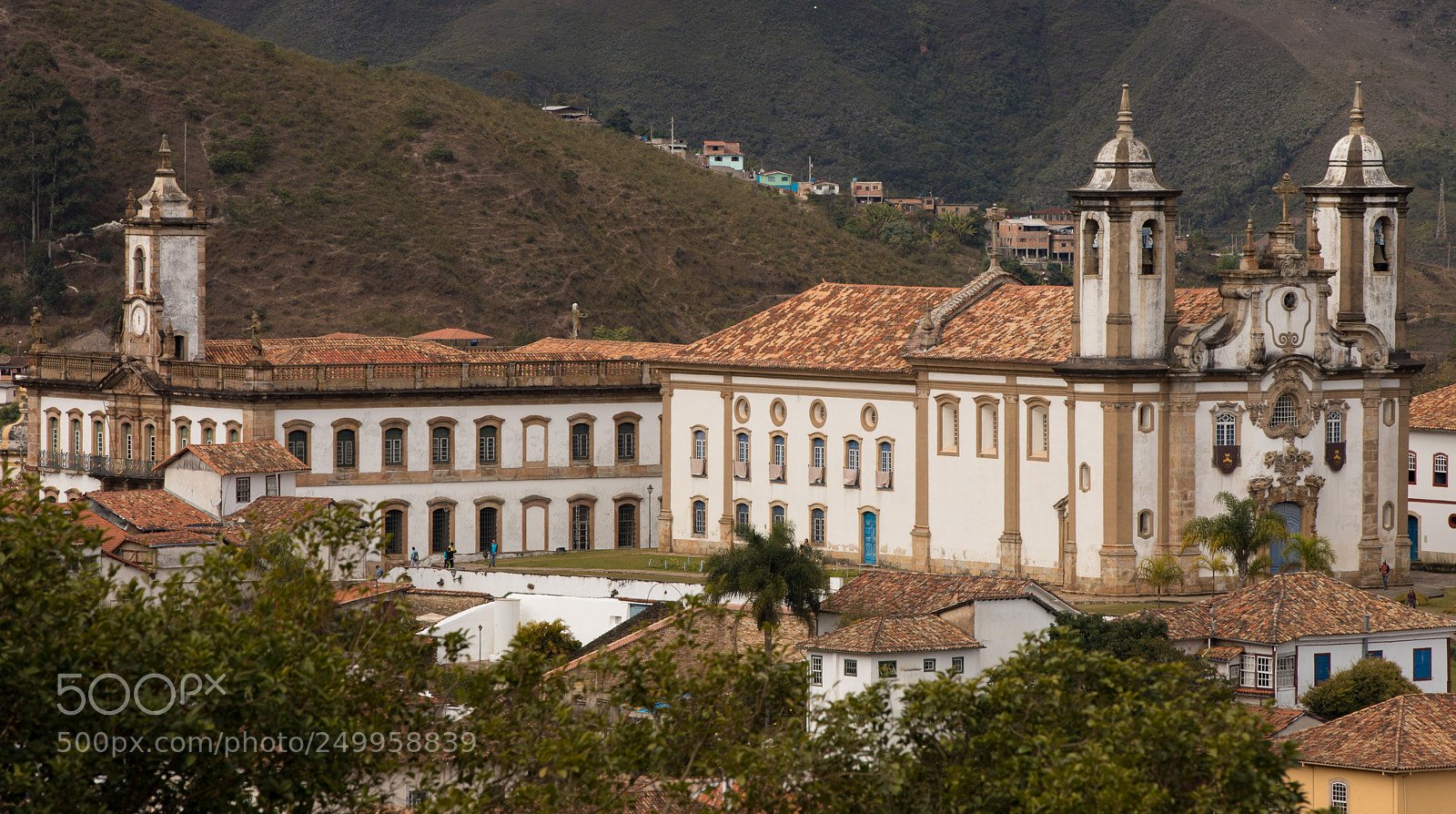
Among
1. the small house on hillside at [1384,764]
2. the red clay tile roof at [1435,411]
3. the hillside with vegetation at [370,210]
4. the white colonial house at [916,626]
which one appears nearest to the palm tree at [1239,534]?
the white colonial house at [916,626]

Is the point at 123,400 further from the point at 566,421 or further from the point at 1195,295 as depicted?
the point at 1195,295

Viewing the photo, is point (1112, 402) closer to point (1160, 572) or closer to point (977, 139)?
point (1160, 572)

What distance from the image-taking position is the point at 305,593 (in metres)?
27.7

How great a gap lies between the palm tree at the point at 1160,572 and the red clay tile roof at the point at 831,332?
873 centimetres

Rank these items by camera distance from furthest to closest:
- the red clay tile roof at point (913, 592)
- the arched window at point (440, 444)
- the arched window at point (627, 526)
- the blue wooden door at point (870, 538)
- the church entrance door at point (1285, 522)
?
the arched window at point (627, 526) < the arched window at point (440, 444) < the blue wooden door at point (870, 538) < the church entrance door at point (1285, 522) < the red clay tile roof at point (913, 592)

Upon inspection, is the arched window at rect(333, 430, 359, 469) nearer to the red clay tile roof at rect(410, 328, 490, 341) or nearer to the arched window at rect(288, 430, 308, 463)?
the arched window at rect(288, 430, 308, 463)

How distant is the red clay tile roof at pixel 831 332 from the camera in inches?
2478

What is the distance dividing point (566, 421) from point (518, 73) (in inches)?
4614

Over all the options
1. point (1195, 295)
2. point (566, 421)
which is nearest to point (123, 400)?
point (566, 421)

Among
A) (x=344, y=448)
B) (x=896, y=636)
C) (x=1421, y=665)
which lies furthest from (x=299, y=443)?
(x=1421, y=665)

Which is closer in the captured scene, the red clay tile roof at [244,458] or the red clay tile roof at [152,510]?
the red clay tile roof at [152,510]

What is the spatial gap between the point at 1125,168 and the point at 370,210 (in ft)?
208

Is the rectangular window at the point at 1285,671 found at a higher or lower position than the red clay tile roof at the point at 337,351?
lower

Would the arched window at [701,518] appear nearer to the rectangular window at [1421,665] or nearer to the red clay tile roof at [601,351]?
the red clay tile roof at [601,351]
